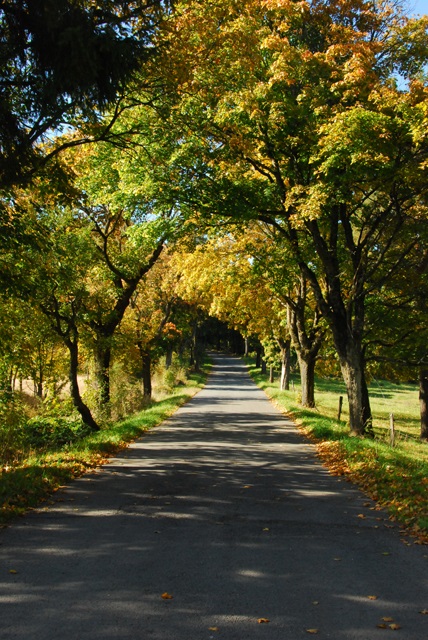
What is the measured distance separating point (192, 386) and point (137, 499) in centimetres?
3047

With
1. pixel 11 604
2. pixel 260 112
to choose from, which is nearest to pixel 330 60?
pixel 260 112

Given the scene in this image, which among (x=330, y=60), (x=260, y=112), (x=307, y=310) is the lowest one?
(x=307, y=310)

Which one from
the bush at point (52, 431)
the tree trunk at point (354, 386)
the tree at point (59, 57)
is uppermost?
the tree at point (59, 57)

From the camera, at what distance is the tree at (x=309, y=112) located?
10.7 m

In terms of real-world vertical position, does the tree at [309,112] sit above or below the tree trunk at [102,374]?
above

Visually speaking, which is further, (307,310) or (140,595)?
(307,310)

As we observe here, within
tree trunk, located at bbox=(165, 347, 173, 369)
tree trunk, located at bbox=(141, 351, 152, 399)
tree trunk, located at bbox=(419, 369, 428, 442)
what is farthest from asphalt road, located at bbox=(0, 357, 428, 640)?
tree trunk, located at bbox=(165, 347, 173, 369)

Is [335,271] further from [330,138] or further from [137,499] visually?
[137,499]

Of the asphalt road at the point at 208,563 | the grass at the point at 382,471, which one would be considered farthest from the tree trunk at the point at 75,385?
the asphalt road at the point at 208,563

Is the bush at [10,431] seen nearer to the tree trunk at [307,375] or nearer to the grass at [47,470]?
the grass at [47,470]

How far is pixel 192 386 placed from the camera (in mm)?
38250

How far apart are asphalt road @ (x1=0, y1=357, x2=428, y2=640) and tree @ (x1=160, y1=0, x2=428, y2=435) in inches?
254

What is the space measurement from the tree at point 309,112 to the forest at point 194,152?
46 mm

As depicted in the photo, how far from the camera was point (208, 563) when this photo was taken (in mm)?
5309
